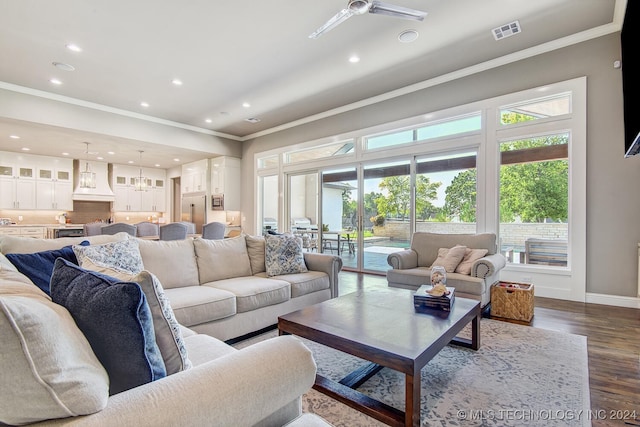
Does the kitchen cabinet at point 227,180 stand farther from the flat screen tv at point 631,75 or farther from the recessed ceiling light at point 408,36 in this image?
the flat screen tv at point 631,75

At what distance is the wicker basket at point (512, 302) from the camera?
3201 millimetres

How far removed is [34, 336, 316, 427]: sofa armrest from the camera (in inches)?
28.0

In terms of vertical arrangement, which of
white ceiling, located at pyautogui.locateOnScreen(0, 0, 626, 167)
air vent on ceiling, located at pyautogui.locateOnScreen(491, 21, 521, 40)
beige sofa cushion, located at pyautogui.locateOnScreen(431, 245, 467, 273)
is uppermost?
air vent on ceiling, located at pyautogui.locateOnScreen(491, 21, 521, 40)

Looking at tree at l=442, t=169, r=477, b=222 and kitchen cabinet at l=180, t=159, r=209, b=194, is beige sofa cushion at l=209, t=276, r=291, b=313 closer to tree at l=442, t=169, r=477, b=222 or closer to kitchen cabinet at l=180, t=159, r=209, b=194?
tree at l=442, t=169, r=477, b=222

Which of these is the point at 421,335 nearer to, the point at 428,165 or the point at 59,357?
the point at 59,357

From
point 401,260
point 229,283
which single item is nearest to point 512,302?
point 401,260

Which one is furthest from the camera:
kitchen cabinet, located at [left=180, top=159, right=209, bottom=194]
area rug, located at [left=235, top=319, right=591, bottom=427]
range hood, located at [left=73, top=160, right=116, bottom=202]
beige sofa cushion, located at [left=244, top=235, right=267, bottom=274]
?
kitchen cabinet, located at [left=180, top=159, right=209, bottom=194]

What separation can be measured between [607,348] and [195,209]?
8544mm

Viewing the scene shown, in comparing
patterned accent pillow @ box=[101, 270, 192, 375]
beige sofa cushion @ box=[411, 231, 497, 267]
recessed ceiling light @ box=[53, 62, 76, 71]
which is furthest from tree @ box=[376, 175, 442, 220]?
recessed ceiling light @ box=[53, 62, 76, 71]

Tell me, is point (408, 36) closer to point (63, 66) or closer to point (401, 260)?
point (401, 260)

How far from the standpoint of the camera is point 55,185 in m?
8.04

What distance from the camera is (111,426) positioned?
67cm

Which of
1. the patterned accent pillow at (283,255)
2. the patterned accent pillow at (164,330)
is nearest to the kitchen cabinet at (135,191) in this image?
the patterned accent pillow at (283,255)

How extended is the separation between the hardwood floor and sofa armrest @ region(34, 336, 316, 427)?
1788 millimetres
